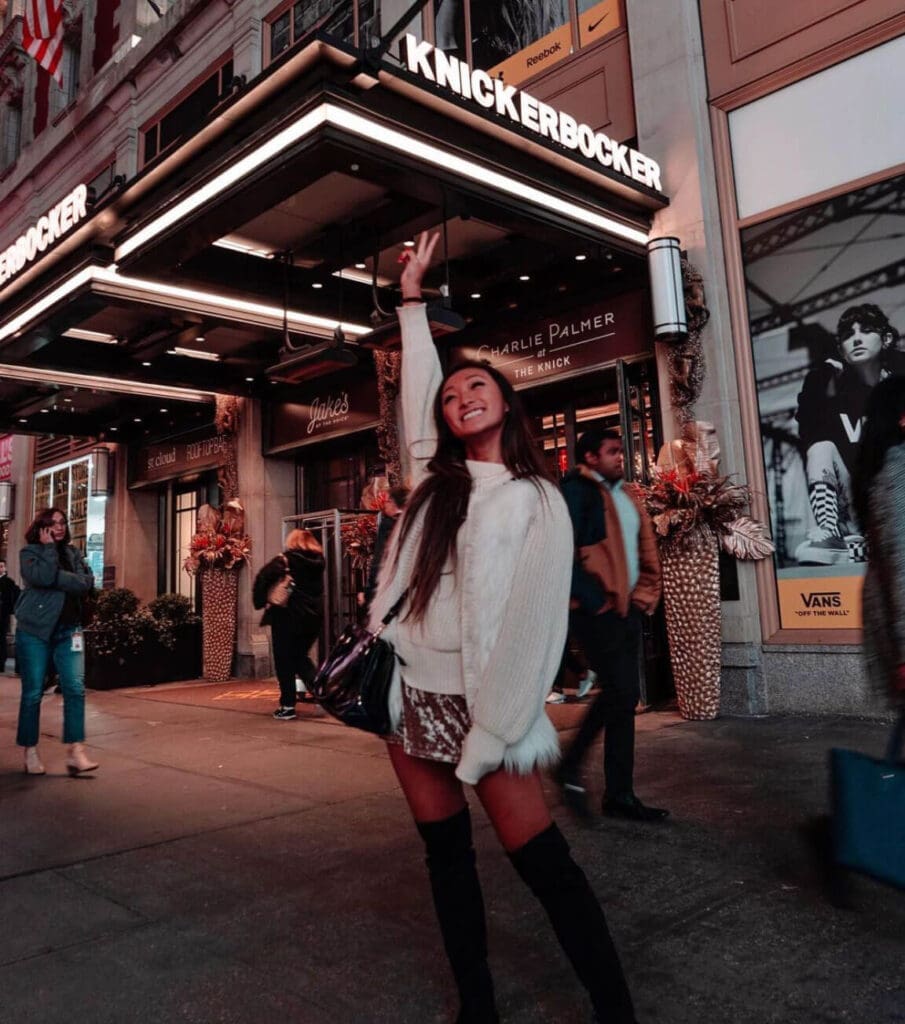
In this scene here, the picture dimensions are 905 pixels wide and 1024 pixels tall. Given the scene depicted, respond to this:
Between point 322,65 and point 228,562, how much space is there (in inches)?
309

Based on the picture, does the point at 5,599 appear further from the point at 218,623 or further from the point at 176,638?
the point at 218,623

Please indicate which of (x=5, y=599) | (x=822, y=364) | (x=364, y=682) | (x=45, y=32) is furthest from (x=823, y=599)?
(x=45, y=32)

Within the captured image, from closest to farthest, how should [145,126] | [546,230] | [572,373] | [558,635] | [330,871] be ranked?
1. [558,635]
2. [330,871]
3. [546,230]
4. [572,373]
5. [145,126]

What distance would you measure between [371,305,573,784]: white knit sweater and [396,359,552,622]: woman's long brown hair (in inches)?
1.0

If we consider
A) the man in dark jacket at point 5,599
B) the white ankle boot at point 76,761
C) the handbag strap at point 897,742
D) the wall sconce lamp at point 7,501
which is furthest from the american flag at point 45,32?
the handbag strap at point 897,742

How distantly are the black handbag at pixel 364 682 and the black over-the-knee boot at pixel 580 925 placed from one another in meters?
0.46

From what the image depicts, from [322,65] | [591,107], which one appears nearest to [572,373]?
[591,107]

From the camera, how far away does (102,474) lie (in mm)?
15930

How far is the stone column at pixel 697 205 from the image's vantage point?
23.7 feet

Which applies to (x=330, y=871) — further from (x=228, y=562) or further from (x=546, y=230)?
(x=228, y=562)

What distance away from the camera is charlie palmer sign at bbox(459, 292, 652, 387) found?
8375 mm

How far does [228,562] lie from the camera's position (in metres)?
12.0

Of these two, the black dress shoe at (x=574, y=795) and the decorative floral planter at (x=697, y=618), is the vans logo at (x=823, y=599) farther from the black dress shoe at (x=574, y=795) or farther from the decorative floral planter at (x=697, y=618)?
the black dress shoe at (x=574, y=795)

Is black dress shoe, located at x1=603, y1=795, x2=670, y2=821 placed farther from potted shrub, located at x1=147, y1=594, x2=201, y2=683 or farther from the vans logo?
potted shrub, located at x1=147, y1=594, x2=201, y2=683
